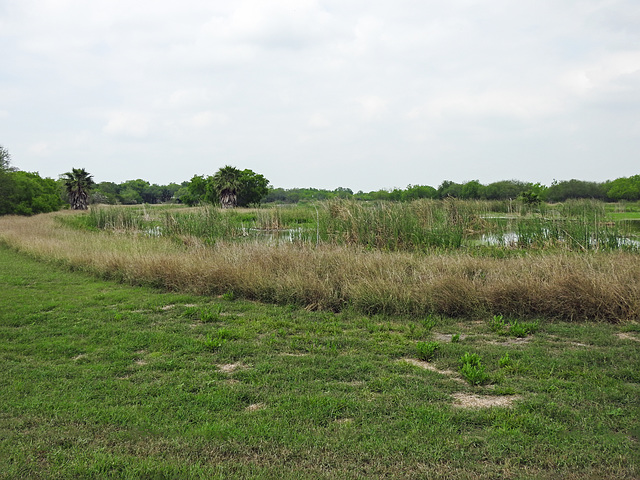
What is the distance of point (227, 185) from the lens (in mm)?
52156

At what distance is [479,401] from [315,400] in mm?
1450

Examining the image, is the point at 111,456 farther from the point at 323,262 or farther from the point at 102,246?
the point at 102,246

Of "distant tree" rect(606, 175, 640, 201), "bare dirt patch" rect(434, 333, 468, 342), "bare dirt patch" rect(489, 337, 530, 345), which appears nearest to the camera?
"bare dirt patch" rect(489, 337, 530, 345)

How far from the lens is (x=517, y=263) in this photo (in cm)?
843

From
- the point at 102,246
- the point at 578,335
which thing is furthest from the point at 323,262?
the point at 102,246

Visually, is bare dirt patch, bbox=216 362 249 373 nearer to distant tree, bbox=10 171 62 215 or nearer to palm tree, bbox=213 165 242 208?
distant tree, bbox=10 171 62 215

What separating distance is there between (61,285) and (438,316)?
8.54m

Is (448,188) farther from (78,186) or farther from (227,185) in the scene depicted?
(78,186)

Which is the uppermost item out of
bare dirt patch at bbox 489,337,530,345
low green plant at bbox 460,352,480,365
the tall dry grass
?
the tall dry grass

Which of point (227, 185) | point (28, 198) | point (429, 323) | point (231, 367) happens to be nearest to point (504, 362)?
point (429, 323)

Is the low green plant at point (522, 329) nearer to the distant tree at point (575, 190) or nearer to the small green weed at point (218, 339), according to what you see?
the small green weed at point (218, 339)

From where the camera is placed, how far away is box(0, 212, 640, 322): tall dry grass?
6925 mm

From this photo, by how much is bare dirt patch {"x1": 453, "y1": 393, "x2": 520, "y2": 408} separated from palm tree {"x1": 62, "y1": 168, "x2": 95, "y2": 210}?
6157 cm

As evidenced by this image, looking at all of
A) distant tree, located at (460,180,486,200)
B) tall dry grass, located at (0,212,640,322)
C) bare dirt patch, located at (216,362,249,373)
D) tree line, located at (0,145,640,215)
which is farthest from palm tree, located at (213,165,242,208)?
bare dirt patch, located at (216,362,249,373)
